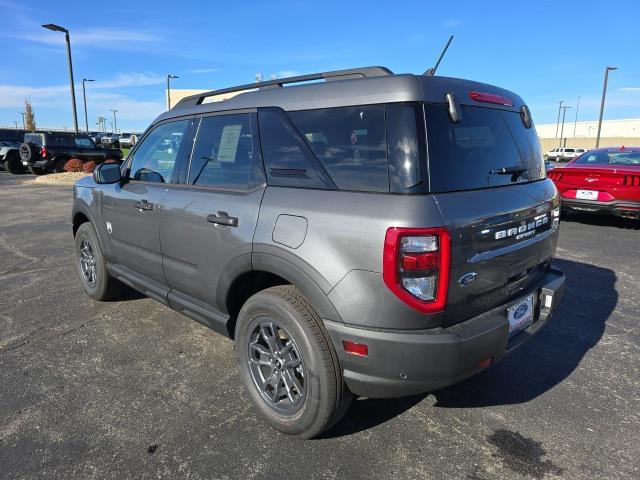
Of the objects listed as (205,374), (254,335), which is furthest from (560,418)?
(205,374)

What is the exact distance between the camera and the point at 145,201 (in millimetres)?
3479

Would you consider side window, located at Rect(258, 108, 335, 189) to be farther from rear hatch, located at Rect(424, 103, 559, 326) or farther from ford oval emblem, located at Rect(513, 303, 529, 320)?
ford oval emblem, located at Rect(513, 303, 529, 320)

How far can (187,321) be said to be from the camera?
411cm

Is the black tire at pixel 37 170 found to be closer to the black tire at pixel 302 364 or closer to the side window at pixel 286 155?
the side window at pixel 286 155

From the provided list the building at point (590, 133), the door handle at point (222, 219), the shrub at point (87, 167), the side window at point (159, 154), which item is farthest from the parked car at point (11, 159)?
the building at point (590, 133)

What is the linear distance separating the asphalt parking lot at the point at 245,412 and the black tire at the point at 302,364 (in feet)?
0.42

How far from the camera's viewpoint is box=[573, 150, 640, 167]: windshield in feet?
26.4

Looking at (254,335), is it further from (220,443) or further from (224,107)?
(224,107)

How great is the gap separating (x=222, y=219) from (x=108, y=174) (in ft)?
5.71

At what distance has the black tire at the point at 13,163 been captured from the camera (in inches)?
840

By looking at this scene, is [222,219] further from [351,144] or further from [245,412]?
Result: [245,412]

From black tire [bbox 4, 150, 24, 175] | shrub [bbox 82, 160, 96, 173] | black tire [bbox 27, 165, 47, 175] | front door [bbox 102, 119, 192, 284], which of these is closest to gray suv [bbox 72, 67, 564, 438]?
front door [bbox 102, 119, 192, 284]

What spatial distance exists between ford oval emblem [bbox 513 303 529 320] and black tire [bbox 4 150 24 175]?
24517 millimetres

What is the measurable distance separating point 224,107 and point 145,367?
75.2 inches
